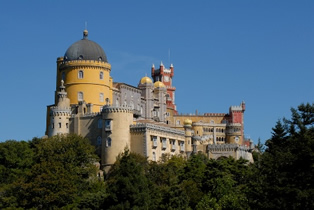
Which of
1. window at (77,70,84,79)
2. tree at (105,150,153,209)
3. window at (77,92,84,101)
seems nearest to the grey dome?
window at (77,70,84,79)

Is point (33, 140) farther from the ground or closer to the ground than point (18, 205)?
farther from the ground

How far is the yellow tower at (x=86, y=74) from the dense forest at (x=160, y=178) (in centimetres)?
1015

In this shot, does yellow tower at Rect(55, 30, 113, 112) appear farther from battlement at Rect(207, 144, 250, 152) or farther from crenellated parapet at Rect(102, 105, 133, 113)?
battlement at Rect(207, 144, 250, 152)

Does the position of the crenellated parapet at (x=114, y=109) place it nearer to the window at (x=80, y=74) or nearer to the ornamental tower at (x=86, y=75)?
the ornamental tower at (x=86, y=75)

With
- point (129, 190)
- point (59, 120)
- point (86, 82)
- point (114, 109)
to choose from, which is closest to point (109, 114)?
point (114, 109)

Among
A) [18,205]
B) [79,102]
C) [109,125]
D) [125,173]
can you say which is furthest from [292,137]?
[79,102]

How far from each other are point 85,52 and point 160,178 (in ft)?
90.2

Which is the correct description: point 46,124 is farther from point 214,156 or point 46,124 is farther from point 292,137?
point 292,137

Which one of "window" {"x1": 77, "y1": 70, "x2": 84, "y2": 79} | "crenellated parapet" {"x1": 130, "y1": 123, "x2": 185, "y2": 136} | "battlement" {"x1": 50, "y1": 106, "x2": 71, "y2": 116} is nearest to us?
"crenellated parapet" {"x1": 130, "y1": 123, "x2": 185, "y2": 136}

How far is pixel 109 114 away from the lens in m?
98.1

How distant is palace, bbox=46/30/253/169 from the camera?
98.2 m

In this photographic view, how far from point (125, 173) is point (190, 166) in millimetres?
20429

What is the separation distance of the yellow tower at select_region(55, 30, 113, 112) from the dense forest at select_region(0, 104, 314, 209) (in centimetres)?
1015

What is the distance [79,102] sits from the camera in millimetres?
104562
